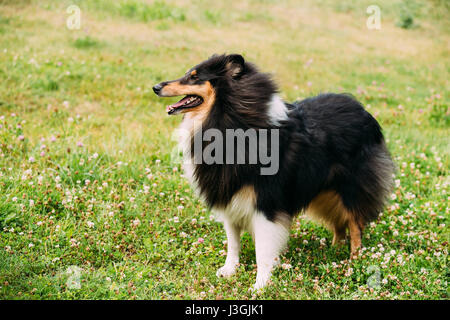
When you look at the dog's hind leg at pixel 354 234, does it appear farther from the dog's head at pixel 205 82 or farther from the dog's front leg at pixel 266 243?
the dog's head at pixel 205 82

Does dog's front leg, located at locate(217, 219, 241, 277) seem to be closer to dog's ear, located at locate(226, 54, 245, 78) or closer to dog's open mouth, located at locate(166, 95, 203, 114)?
dog's open mouth, located at locate(166, 95, 203, 114)

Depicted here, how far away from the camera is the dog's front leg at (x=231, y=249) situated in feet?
12.0

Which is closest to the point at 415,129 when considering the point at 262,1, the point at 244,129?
the point at 244,129

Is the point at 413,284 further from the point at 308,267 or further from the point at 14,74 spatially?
the point at 14,74

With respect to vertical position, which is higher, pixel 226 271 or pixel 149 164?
pixel 149 164

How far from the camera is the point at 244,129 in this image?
3.29 m

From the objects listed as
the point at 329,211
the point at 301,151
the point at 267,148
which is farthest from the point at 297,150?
the point at 329,211

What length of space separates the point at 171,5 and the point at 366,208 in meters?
8.63

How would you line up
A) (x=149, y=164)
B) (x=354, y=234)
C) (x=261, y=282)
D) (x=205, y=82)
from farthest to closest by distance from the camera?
1. (x=149, y=164)
2. (x=354, y=234)
3. (x=261, y=282)
4. (x=205, y=82)

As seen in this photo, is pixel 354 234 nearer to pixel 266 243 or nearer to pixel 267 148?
pixel 266 243

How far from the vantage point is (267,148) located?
3316 millimetres

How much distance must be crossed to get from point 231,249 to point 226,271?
0.59ft

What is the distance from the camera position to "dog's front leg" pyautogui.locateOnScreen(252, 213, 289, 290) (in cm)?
337

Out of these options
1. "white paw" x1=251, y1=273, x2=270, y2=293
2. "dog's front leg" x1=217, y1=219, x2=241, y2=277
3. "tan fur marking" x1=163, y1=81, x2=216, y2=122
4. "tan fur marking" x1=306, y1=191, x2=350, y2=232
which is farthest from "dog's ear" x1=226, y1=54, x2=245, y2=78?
"white paw" x1=251, y1=273, x2=270, y2=293
